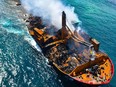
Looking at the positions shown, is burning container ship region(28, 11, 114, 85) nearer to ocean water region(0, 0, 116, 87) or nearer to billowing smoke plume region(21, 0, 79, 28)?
ocean water region(0, 0, 116, 87)

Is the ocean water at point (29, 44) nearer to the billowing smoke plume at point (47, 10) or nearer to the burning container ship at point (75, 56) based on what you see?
the burning container ship at point (75, 56)

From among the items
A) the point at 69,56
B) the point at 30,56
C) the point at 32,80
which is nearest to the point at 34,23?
the point at 30,56

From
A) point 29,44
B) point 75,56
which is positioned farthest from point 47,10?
point 75,56

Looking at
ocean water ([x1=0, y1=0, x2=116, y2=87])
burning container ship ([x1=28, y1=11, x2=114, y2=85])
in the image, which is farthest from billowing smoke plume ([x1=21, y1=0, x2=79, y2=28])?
burning container ship ([x1=28, y1=11, x2=114, y2=85])

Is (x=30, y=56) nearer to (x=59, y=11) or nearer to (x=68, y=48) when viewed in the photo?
(x=68, y=48)

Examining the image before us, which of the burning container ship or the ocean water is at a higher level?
the burning container ship
